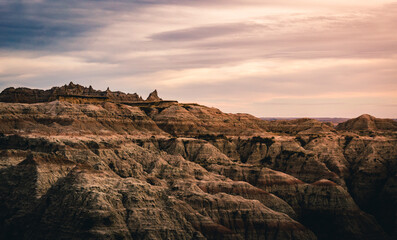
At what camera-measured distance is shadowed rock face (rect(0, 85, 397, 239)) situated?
3706 inches

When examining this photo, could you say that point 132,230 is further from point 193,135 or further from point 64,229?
point 193,135

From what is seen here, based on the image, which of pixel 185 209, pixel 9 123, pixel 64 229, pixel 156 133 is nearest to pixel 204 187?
pixel 185 209

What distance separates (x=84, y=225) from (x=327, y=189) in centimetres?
6998

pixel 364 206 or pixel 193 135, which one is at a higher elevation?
pixel 193 135

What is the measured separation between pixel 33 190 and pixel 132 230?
754 inches

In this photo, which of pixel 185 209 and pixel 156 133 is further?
pixel 156 133

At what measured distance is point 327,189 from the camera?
142m

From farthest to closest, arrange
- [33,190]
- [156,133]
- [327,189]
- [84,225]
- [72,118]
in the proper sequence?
[156,133]
[72,118]
[327,189]
[33,190]
[84,225]

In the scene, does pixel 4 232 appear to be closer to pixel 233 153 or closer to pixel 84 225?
pixel 84 225

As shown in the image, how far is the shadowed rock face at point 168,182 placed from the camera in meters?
94.1

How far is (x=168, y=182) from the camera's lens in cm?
12531

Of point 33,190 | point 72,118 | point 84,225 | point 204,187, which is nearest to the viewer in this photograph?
point 84,225

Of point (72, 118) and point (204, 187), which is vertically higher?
point (72, 118)

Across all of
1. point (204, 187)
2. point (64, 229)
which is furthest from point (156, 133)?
point (64, 229)
